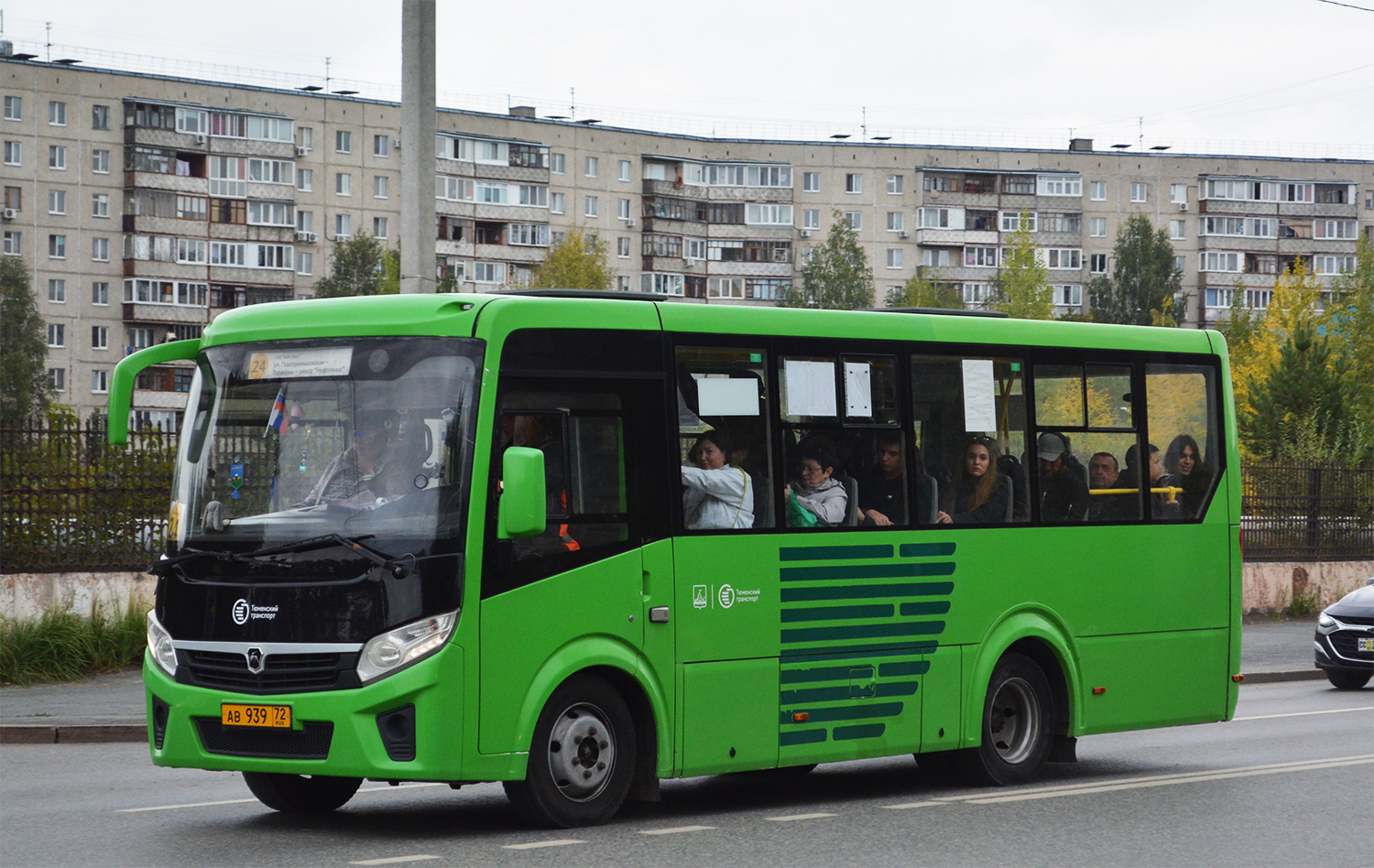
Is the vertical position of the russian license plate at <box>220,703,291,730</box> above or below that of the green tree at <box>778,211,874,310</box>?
below

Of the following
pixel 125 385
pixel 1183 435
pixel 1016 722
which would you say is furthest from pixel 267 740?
pixel 1183 435

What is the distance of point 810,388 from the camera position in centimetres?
1110

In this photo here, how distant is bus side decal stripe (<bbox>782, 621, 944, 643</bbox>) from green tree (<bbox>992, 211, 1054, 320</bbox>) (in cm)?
6038

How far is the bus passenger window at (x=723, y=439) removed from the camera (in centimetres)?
1045

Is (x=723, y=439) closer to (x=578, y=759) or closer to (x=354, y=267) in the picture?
(x=578, y=759)

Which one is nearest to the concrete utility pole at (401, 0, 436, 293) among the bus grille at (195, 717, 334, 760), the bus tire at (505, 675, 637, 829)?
the bus tire at (505, 675, 637, 829)

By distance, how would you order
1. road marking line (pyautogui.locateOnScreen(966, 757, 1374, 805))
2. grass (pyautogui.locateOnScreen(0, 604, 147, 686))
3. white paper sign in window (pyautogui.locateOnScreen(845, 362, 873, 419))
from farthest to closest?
grass (pyautogui.locateOnScreen(0, 604, 147, 686)) < road marking line (pyautogui.locateOnScreen(966, 757, 1374, 805)) < white paper sign in window (pyautogui.locateOnScreen(845, 362, 873, 419))

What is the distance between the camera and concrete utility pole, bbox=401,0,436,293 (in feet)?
52.5

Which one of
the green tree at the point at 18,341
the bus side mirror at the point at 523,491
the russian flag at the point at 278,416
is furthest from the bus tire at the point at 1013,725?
the green tree at the point at 18,341

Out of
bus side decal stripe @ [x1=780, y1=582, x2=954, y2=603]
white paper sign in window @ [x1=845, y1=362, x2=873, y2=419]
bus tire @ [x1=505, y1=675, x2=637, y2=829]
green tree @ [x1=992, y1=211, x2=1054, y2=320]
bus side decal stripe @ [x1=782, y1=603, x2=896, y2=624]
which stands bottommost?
bus tire @ [x1=505, y1=675, x2=637, y2=829]

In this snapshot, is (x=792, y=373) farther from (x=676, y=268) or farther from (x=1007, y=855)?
(x=676, y=268)

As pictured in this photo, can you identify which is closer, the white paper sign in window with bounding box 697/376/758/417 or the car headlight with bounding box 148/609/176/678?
the car headlight with bounding box 148/609/176/678

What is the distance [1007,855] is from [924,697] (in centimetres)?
239

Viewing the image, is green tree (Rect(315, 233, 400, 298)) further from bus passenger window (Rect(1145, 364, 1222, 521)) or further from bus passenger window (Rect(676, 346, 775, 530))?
bus passenger window (Rect(676, 346, 775, 530))
